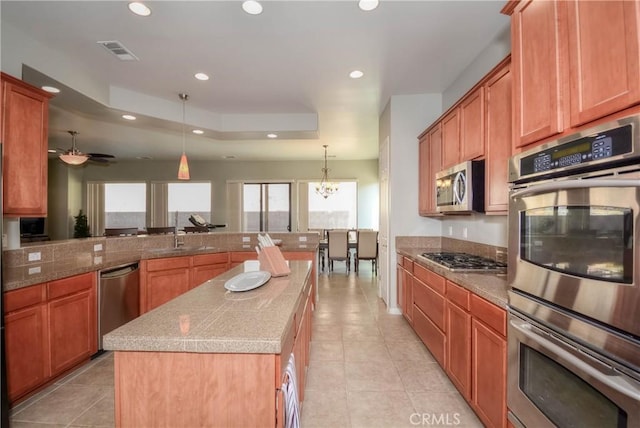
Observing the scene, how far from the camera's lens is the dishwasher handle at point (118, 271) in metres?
2.83

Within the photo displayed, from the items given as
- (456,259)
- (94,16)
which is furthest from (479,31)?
(94,16)

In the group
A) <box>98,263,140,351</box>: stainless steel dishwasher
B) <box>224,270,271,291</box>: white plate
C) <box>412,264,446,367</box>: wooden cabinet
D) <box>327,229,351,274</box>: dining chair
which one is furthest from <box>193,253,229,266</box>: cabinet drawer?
<box>327,229,351,274</box>: dining chair

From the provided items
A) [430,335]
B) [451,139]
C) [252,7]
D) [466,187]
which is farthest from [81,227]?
[466,187]

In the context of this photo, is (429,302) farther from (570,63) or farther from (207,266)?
(207,266)

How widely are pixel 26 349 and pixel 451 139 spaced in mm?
3853

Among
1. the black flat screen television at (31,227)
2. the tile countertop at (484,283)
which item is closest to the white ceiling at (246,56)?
the tile countertop at (484,283)

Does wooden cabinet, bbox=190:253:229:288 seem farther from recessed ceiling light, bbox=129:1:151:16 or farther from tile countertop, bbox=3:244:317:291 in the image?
recessed ceiling light, bbox=129:1:151:16

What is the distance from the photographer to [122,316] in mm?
3012

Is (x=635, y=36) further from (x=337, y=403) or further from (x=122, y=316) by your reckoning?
(x=122, y=316)

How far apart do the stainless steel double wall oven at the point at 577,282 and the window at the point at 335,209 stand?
678 cm

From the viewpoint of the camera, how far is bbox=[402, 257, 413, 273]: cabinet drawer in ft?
10.5

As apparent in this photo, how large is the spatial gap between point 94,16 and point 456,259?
11.7 ft

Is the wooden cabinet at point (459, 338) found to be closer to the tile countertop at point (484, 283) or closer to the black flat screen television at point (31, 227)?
the tile countertop at point (484, 283)

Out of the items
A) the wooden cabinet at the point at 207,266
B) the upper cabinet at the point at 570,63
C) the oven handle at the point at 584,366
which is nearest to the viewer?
the oven handle at the point at 584,366
